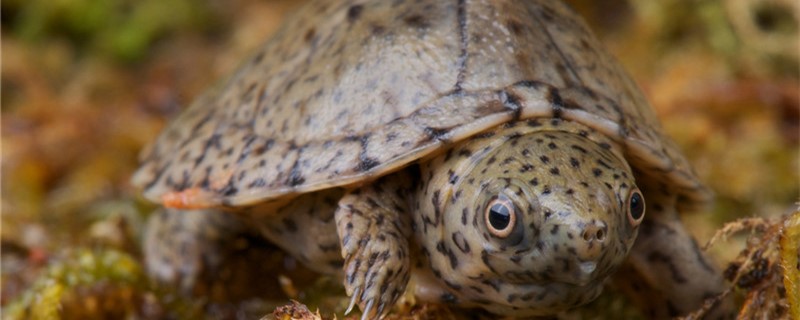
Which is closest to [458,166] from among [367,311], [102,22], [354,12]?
[367,311]

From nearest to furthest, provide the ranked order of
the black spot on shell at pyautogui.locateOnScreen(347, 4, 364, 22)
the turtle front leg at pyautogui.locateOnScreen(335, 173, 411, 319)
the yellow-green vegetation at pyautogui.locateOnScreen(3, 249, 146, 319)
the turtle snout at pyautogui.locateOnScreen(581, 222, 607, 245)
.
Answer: the turtle snout at pyautogui.locateOnScreen(581, 222, 607, 245) → the turtle front leg at pyautogui.locateOnScreen(335, 173, 411, 319) → the black spot on shell at pyautogui.locateOnScreen(347, 4, 364, 22) → the yellow-green vegetation at pyautogui.locateOnScreen(3, 249, 146, 319)

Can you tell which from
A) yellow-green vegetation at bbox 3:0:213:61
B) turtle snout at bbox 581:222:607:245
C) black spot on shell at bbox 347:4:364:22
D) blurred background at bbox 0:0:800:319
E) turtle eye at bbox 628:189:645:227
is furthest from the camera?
yellow-green vegetation at bbox 3:0:213:61

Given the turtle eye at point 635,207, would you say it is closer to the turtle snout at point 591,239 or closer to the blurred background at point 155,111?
the turtle snout at point 591,239

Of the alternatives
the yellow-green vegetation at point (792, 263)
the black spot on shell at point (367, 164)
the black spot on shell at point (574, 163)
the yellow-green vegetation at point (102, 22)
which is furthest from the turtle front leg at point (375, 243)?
the yellow-green vegetation at point (102, 22)

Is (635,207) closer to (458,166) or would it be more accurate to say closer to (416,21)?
(458,166)

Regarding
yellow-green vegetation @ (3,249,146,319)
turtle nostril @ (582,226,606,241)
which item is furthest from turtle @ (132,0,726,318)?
yellow-green vegetation @ (3,249,146,319)

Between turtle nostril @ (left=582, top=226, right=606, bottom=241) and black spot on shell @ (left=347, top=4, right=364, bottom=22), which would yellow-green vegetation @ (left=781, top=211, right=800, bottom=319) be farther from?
black spot on shell @ (left=347, top=4, right=364, bottom=22)
